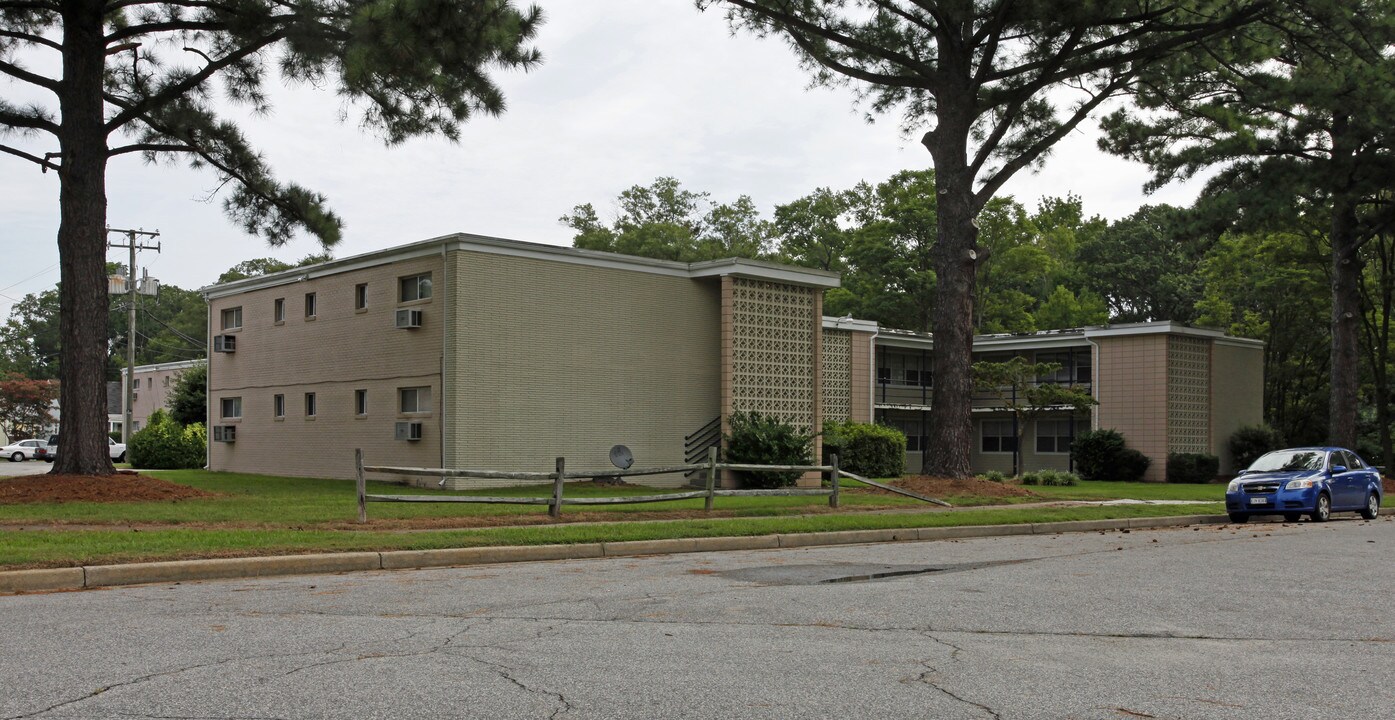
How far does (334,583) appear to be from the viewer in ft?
38.4

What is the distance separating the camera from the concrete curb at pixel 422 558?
1142 centimetres

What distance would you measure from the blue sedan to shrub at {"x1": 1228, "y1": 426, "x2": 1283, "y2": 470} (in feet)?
66.6

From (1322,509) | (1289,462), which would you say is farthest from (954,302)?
(1322,509)

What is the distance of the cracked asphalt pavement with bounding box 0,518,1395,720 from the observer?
6.25m

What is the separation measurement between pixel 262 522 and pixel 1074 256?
2606 inches

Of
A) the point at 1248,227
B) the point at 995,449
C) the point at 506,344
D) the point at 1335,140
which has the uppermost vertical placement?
the point at 1335,140

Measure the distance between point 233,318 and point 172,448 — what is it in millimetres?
6169

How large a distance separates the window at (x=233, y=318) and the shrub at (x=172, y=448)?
16.5 ft

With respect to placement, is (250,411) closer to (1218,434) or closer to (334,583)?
(334,583)

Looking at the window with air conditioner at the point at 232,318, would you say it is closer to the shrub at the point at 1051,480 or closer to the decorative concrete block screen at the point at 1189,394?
the shrub at the point at 1051,480

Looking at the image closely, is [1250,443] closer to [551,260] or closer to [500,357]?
[551,260]

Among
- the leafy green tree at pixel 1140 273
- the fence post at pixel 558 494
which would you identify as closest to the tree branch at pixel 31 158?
the fence post at pixel 558 494

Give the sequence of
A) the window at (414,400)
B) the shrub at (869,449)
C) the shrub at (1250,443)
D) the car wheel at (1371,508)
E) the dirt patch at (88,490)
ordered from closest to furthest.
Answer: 1. the dirt patch at (88,490)
2. the car wheel at (1371,508)
3. the window at (414,400)
4. the shrub at (869,449)
5. the shrub at (1250,443)

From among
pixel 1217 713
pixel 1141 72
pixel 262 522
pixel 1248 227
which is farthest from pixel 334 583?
pixel 1248 227
